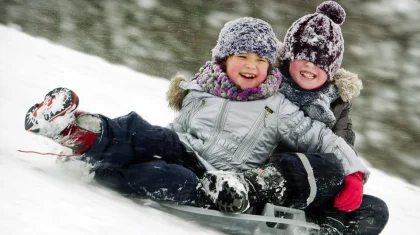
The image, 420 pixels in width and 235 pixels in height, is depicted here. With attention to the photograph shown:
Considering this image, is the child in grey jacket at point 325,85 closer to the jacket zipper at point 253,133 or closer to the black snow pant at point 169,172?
the black snow pant at point 169,172

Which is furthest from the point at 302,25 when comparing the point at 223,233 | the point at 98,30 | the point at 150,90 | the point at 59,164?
the point at 98,30

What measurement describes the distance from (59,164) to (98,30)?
556 cm

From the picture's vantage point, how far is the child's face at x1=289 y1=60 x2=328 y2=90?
2.13m

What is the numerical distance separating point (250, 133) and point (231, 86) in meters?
0.21

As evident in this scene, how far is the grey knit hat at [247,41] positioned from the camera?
2068 millimetres

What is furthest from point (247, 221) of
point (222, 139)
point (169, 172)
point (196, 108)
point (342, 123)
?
point (342, 123)

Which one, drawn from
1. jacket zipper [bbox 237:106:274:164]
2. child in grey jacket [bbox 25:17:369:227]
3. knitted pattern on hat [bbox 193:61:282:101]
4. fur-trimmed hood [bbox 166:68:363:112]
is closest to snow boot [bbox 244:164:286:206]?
child in grey jacket [bbox 25:17:369:227]

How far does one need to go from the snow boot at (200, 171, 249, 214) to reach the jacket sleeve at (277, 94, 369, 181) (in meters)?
0.42

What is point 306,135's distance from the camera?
1.95m

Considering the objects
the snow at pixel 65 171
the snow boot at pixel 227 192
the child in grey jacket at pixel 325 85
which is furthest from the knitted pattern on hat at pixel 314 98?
the snow at pixel 65 171

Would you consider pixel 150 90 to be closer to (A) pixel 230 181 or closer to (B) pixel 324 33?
(B) pixel 324 33

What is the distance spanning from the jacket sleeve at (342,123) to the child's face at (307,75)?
0.12m

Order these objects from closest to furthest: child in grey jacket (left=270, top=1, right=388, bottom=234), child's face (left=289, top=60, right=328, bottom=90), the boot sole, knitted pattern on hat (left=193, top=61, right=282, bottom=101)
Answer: the boot sole → child in grey jacket (left=270, top=1, right=388, bottom=234) → knitted pattern on hat (left=193, top=61, right=282, bottom=101) → child's face (left=289, top=60, right=328, bottom=90)

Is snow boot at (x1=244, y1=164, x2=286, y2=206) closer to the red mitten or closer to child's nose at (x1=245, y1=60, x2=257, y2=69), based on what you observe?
the red mitten
